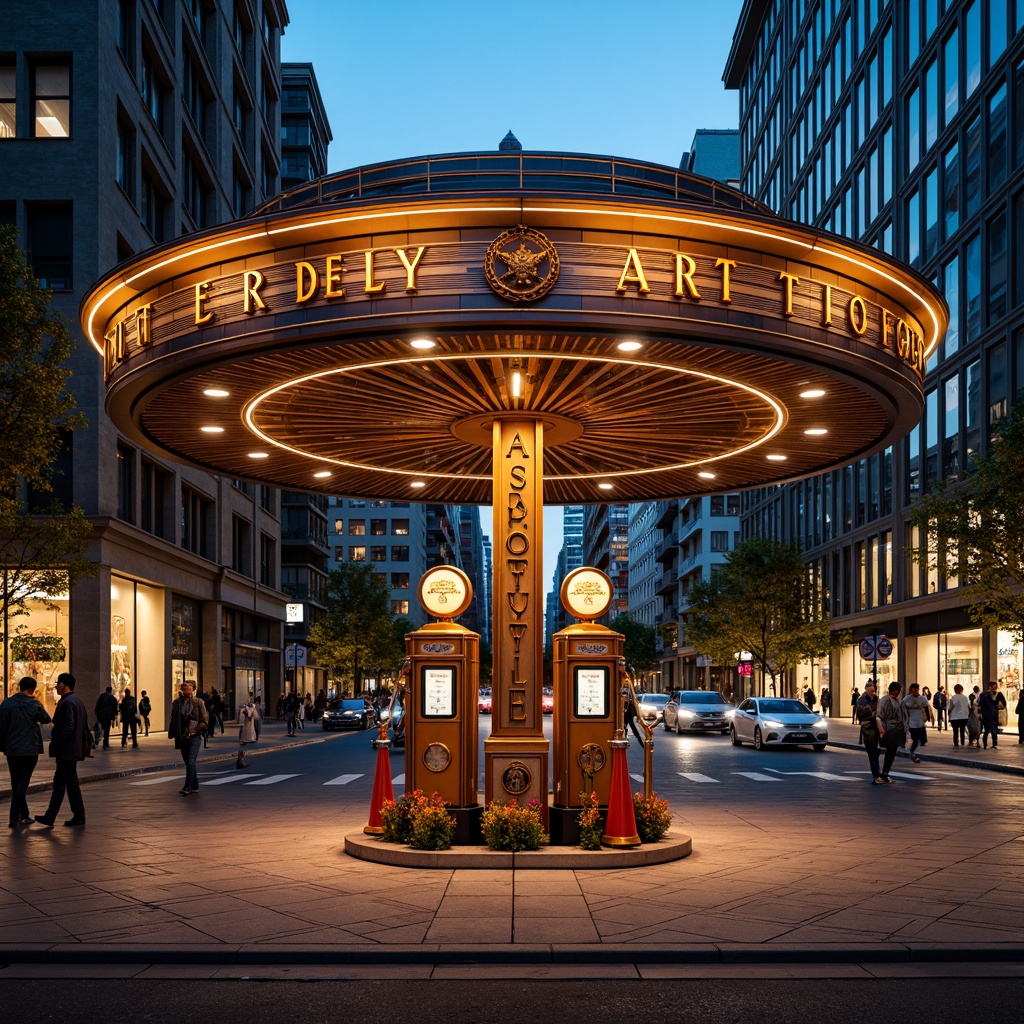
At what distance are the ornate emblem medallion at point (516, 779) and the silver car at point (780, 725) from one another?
22.4m

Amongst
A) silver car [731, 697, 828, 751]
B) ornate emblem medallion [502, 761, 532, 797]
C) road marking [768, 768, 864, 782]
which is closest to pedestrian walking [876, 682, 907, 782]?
road marking [768, 768, 864, 782]

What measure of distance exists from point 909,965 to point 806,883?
2.63 metres

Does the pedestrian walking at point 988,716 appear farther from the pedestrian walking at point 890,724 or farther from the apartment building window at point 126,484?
the apartment building window at point 126,484

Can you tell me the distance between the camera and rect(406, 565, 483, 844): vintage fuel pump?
12367mm

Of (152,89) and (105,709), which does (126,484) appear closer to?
(105,709)

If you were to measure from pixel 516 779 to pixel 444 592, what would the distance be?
219 centimetres

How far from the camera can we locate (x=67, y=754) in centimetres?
1527

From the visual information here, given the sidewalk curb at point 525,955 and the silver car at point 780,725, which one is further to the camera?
the silver car at point 780,725

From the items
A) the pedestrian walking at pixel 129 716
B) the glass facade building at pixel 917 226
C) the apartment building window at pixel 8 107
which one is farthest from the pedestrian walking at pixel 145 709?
the glass facade building at pixel 917 226

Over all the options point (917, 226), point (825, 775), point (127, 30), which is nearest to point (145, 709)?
point (127, 30)

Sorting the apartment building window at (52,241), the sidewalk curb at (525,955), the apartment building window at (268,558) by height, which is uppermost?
the apartment building window at (52,241)

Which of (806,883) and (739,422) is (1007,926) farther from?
(739,422)

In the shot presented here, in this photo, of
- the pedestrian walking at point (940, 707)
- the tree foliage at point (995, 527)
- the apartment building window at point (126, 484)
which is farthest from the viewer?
the pedestrian walking at point (940, 707)

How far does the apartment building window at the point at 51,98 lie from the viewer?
34.8 meters
